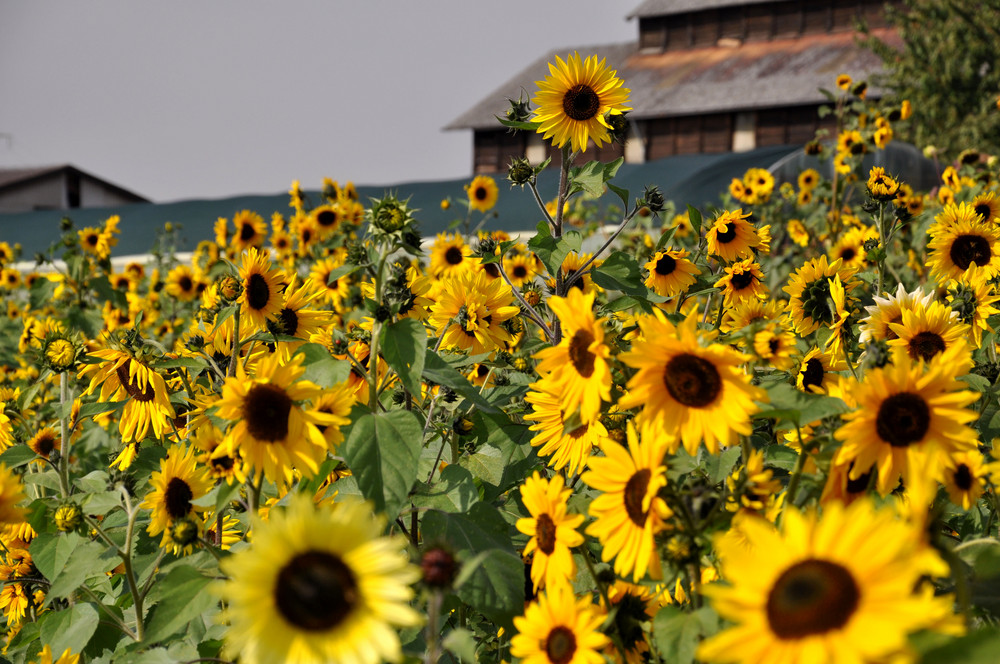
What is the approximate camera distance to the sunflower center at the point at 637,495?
1.17 m

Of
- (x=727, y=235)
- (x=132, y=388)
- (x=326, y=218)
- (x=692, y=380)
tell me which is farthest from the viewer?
(x=326, y=218)

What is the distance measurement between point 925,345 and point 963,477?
0.54 metres

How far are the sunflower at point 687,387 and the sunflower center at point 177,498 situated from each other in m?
0.93

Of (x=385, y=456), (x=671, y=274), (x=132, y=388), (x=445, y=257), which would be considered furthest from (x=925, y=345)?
(x=445, y=257)

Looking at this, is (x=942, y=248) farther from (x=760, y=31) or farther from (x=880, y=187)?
(x=760, y=31)

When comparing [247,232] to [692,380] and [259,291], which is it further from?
[692,380]

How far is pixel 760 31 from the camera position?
82.2ft

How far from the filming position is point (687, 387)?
1185mm

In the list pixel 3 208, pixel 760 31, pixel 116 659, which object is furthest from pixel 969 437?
pixel 3 208

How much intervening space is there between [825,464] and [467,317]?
112 cm

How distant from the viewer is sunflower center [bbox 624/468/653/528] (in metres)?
1.17

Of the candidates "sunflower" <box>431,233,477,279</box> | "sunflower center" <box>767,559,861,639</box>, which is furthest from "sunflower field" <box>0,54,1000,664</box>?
"sunflower" <box>431,233,477,279</box>

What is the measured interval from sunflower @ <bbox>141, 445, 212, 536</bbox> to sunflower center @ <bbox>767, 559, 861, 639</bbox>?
1.15 metres

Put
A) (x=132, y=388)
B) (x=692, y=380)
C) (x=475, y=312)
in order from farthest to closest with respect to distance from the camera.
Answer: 1. (x=475, y=312)
2. (x=132, y=388)
3. (x=692, y=380)
